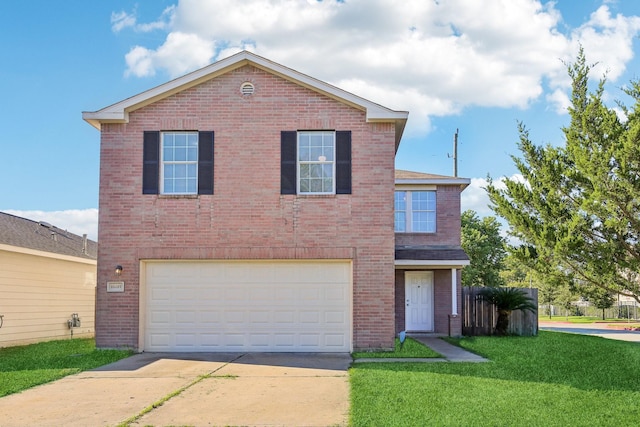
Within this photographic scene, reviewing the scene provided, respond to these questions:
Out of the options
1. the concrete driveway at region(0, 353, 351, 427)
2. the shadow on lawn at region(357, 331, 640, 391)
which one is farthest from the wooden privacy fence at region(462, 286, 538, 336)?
the concrete driveway at region(0, 353, 351, 427)

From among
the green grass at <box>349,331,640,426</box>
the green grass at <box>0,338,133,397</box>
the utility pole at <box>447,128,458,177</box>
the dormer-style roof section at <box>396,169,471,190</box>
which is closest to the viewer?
the green grass at <box>349,331,640,426</box>

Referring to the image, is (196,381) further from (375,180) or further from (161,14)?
(161,14)

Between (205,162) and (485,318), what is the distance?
462 inches

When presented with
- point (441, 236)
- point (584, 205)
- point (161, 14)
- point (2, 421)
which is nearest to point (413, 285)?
point (441, 236)

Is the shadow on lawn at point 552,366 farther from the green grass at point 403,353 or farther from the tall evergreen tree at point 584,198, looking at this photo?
the tall evergreen tree at point 584,198

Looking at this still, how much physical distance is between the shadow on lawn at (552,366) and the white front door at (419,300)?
405cm

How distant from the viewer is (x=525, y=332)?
74.0 feet

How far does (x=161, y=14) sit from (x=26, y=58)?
454cm

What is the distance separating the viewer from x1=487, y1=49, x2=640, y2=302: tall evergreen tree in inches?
814

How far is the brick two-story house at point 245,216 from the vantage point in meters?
15.6

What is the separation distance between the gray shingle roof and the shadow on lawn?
10574 mm

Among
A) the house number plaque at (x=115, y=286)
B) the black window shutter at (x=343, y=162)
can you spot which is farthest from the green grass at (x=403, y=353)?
the house number plaque at (x=115, y=286)

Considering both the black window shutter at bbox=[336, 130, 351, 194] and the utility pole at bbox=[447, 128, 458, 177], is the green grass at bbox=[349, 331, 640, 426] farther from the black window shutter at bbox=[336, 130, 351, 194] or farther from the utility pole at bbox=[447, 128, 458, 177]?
the utility pole at bbox=[447, 128, 458, 177]

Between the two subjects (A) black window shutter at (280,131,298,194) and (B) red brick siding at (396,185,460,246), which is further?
(B) red brick siding at (396,185,460,246)
